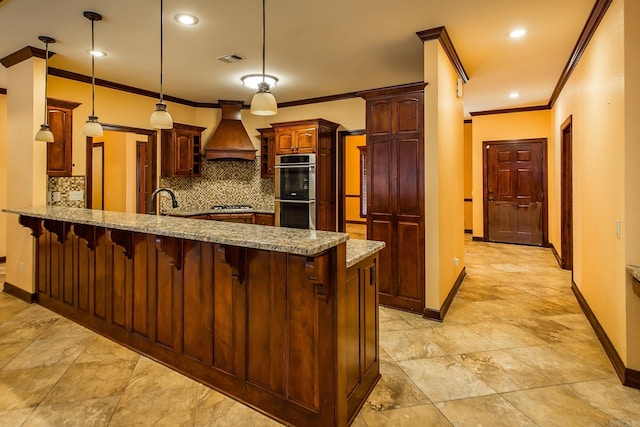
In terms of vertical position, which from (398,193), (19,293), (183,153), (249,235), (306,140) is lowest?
Answer: (19,293)

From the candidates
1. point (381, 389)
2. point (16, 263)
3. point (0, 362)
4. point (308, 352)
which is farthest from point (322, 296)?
point (16, 263)

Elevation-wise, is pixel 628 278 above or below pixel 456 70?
below

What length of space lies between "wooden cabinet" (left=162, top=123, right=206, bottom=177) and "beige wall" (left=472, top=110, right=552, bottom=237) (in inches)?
220

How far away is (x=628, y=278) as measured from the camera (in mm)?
2357

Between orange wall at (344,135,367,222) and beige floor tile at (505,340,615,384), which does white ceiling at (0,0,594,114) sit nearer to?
beige floor tile at (505,340,615,384)

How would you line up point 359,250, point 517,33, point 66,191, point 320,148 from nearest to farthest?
point 359,250, point 517,33, point 66,191, point 320,148

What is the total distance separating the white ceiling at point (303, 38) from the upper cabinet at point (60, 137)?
0.58m

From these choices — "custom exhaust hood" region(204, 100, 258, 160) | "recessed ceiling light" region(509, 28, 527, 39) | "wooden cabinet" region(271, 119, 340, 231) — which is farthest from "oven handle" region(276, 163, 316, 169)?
"recessed ceiling light" region(509, 28, 527, 39)

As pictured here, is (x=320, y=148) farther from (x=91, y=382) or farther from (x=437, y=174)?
(x=91, y=382)

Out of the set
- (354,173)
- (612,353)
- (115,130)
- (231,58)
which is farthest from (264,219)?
(354,173)

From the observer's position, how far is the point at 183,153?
5.96m

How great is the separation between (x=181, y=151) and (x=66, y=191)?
183 cm

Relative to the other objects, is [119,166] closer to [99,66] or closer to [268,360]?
[99,66]

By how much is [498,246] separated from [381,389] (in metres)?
5.98
